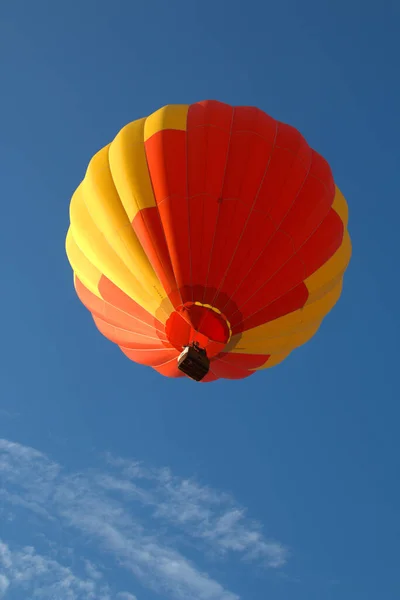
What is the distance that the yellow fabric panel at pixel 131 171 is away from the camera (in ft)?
40.5

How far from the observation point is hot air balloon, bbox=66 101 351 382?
12062mm

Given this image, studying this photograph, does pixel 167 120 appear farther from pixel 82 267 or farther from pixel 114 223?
pixel 82 267

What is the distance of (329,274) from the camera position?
1330cm

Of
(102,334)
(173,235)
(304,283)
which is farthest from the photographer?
(102,334)

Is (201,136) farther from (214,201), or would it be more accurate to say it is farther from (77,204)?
(77,204)

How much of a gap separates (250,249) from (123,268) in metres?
2.15

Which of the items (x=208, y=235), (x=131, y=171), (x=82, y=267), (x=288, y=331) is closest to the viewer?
(x=208, y=235)

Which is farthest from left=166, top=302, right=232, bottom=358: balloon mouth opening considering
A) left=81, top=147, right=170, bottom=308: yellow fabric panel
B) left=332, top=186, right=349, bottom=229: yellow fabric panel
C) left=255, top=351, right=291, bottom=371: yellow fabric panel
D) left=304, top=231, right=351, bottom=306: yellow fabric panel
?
left=332, top=186, right=349, bottom=229: yellow fabric panel

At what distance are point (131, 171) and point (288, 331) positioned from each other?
385 centimetres

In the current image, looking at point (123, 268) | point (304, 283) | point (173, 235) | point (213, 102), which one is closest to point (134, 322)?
point (123, 268)

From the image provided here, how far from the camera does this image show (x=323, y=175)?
13219 millimetres

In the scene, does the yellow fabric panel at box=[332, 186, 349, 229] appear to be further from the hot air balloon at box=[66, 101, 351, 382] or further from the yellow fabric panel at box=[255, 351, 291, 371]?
the yellow fabric panel at box=[255, 351, 291, 371]

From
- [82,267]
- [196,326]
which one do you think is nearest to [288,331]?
[196,326]

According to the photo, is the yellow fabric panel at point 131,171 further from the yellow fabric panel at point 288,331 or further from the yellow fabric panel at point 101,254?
the yellow fabric panel at point 288,331
